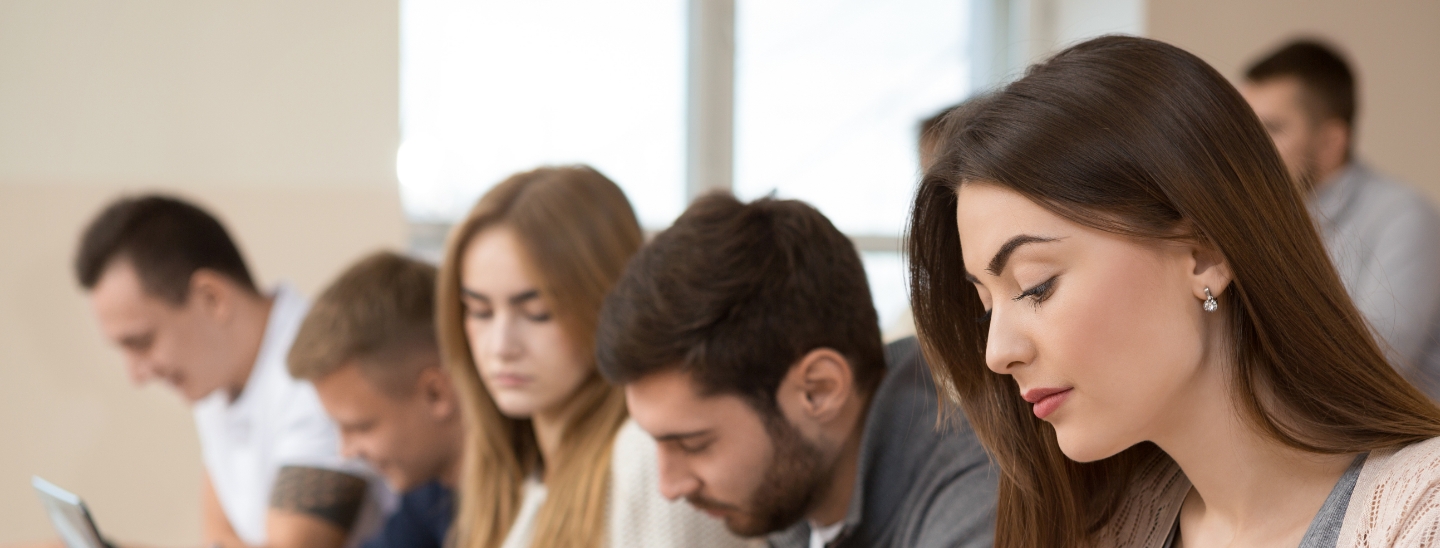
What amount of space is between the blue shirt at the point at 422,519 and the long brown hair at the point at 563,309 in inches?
11.4

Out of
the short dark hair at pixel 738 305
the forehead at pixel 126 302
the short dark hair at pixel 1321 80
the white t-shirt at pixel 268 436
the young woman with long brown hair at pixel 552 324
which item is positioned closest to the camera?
the short dark hair at pixel 738 305

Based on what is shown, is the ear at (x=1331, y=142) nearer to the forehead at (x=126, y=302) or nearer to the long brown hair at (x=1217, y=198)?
the long brown hair at (x=1217, y=198)

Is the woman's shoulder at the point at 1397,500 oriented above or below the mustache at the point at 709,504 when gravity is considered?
above

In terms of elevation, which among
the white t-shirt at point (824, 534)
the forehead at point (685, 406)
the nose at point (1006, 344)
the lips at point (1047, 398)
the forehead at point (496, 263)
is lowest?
the white t-shirt at point (824, 534)

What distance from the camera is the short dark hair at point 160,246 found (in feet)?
7.77

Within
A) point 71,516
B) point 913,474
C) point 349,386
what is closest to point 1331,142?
point 913,474

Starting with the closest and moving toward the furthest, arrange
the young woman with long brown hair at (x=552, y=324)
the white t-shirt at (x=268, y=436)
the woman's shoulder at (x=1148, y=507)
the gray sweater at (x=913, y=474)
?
the woman's shoulder at (x=1148, y=507) < the gray sweater at (x=913, y=474) < the young woman with long brown hair at (x=552, y=324) < the white t-shirt at (x=268, y=436)

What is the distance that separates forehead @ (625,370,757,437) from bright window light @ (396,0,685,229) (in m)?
2.04

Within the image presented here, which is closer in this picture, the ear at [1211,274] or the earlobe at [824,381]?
the ear at [1211,274]

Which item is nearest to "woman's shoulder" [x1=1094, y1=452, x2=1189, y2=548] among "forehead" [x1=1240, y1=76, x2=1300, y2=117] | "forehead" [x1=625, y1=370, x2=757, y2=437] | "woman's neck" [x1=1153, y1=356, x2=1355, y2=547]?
"woman's neck" [x1=1153, y1=356, x2=1355, y2=547]

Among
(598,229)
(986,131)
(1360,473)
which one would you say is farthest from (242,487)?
(1360,473)

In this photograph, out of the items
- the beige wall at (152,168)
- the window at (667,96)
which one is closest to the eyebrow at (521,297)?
the beige wall at (152,168)

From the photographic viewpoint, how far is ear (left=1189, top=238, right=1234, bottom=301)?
79 centimetres

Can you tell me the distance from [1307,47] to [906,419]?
75.0 inches
